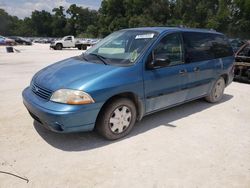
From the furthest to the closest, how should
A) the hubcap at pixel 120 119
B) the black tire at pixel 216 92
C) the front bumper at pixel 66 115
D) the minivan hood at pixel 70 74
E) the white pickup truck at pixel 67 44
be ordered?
the white pickup truck at pixel 67 44, the black tire at pixel 216 92, the hubcap at pixel 120 119, the minivan hood at pixel 70 74, the front bumper at pixel 66 115

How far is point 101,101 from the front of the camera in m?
3.53

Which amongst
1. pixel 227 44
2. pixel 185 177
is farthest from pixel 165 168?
pixel 227 44

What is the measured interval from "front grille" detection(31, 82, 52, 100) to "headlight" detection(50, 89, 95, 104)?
164mm

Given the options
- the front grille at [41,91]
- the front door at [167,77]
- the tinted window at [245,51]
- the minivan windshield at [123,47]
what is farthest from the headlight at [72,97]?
the tinted window at [245,51]

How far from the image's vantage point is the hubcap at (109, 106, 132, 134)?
150 inches

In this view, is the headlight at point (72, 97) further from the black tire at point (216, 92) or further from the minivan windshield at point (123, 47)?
the black tire at point (216, 92)

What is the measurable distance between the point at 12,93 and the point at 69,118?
152 inches

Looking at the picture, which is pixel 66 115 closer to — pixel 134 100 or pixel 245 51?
pixel 134 100

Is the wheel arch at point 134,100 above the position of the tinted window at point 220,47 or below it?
below

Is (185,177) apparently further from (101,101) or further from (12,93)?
(12,93)

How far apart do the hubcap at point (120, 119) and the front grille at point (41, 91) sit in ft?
3.17

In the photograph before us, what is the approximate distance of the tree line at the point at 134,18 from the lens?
152 ft

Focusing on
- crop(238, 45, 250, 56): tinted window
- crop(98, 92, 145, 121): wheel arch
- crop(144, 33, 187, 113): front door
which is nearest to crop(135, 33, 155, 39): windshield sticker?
crop(144, 33, 187, 113): front door

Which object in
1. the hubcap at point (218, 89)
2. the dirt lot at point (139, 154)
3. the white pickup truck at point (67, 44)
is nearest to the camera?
the dirt lot at point (139, 154)
